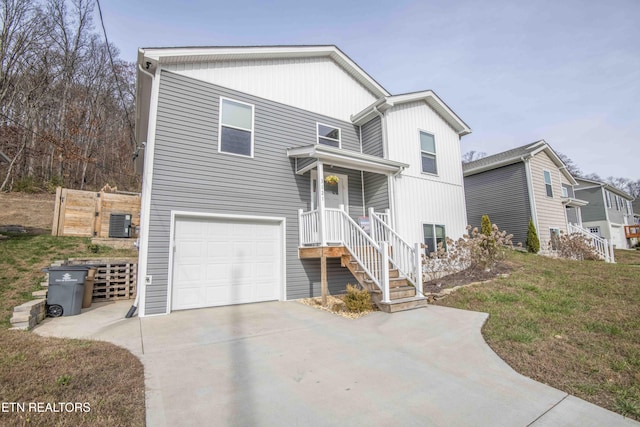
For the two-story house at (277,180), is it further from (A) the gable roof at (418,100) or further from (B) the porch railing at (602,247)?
(B) the porch railing at (602,247)

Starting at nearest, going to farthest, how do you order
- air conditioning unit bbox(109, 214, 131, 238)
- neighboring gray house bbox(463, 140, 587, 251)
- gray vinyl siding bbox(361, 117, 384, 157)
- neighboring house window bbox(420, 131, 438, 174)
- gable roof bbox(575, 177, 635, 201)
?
1. gray vinyl siding bbox(361, 117, 384, 157)
2. neighboring house window bbox(420, 131, 438, 174)
3. air conditioning unit bbox(109, 214, 131, 238)
4. neighboring gray house bbox(463, 140, 587, 251)
5. gable roof bbox(575, 177, 635, 201)

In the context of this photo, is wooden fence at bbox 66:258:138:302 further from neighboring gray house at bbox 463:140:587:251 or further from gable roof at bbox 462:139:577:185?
gable roof at bbox 462:139:577:185

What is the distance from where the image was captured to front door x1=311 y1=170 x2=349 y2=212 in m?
8.66

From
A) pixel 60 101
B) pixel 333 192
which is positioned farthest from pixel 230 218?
pixel 60 101

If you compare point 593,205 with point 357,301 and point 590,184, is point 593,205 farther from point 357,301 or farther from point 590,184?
point 357,301

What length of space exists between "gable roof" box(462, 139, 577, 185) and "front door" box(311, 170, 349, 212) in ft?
34.6

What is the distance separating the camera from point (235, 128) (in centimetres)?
773

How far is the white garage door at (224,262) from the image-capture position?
669cm

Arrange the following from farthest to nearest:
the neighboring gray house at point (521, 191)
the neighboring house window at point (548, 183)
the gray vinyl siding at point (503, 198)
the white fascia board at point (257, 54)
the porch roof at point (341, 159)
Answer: the neighboring house window at point (548, 183) < the gray vinyl siding at point (503, 198) < the neighboring gray house at point (521, 191) < the porch roof at point (341, 159) < the white fascia board at point (257, 54)

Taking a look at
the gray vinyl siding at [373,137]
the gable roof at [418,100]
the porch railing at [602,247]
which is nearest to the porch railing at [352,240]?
the gray vinyl siding at [373,137]

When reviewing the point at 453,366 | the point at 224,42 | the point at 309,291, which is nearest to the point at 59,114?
the point at 224,42

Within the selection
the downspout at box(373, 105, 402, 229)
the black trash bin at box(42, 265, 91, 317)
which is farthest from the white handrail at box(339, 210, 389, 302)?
the black trash bin at box(42, 265, 91, 317)

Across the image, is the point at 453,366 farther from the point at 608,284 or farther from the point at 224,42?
the point at 224,42

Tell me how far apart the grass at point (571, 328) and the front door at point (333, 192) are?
13.2ft
